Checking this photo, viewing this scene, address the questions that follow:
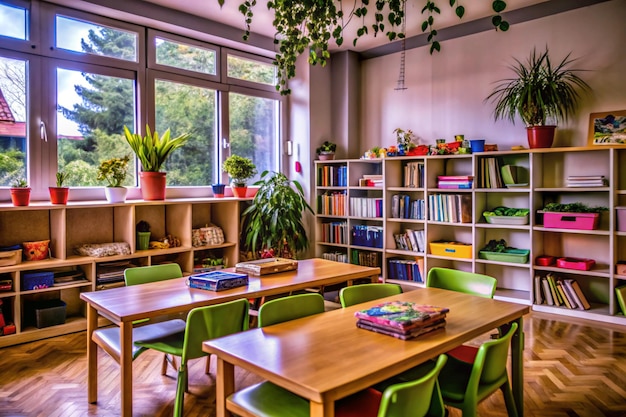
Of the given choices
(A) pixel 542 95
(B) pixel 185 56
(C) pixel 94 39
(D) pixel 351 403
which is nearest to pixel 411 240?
(A) pixel 542 95

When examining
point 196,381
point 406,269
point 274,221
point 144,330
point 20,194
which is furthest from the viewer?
point 406,269

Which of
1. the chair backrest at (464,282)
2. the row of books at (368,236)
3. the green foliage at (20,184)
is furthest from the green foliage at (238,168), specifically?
the chair backrest at (464,282)

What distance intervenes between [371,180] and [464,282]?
117 inches

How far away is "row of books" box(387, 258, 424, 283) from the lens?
5.68m

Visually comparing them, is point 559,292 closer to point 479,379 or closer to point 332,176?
point 332,176

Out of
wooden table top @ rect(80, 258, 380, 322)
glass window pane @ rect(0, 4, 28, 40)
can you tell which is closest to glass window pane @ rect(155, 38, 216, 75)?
glass window pane @ rect(0, 4, 28, 40)

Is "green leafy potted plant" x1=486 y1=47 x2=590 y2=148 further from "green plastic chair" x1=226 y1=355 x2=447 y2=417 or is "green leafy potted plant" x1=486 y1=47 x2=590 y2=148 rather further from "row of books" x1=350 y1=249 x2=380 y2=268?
"green plastic chair" x1=226 y1=355 x2=447 y2=417

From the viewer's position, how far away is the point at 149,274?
3.39 meters

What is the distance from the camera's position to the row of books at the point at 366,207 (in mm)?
5906

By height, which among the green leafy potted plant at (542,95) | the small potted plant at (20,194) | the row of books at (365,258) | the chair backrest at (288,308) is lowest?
the row of books at (365,258)

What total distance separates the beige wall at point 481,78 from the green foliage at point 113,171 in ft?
10.4

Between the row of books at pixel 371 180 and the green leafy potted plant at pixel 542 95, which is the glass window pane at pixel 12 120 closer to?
the row of books at pixel 371 180

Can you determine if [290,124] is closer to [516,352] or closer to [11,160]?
[11,160]

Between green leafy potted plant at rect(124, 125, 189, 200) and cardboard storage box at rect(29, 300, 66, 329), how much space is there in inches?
49.0
